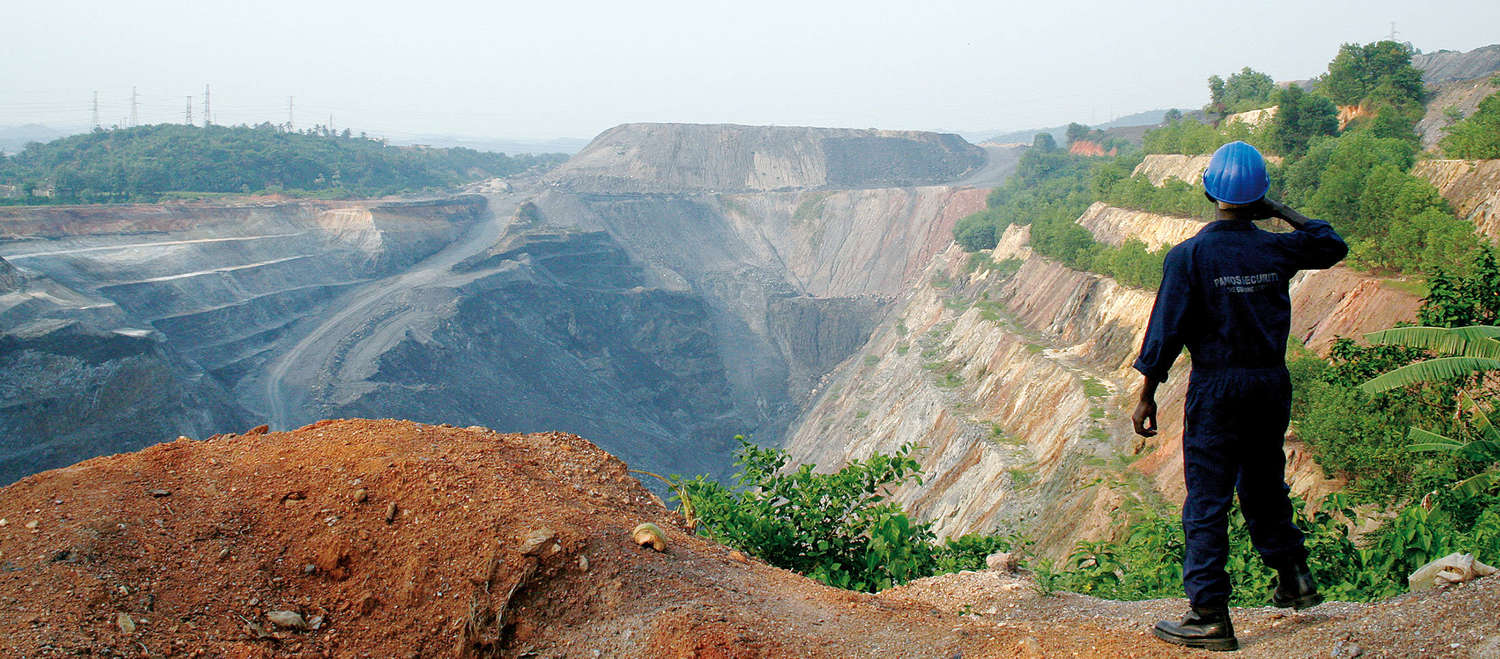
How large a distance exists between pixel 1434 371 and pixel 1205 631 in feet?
16.9

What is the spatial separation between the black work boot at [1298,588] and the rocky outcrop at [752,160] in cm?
7632

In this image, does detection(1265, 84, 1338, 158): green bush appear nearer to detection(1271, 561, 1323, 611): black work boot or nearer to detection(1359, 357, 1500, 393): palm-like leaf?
detection(1359, 357, 1500, 393): palm-like leaf

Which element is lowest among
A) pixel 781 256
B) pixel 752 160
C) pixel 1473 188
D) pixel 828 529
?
pixel 828 529

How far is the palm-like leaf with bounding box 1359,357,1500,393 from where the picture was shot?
702 centimetres

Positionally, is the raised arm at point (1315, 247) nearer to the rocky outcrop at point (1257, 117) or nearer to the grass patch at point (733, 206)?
the rocky outcrop at point (1257, 117)

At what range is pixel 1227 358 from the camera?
4.00 metres

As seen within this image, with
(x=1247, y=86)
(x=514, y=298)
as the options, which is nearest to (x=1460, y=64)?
(x=1247, y=86)

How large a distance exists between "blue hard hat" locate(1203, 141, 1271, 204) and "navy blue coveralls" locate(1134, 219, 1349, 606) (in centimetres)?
13

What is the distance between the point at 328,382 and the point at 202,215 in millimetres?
15904

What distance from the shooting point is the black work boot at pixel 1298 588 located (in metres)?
4.30

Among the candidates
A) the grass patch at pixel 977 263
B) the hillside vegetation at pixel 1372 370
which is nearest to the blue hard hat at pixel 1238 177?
the hillside vegetation at pixel 1372 370

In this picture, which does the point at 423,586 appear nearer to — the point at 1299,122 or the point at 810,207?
the point at 1299,122

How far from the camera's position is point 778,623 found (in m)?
4.53

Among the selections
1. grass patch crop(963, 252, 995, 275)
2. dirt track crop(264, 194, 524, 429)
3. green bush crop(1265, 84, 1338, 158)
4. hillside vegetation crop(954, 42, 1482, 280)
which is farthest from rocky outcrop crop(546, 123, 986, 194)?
green bush crop(1265, 84, 1338, 158)
